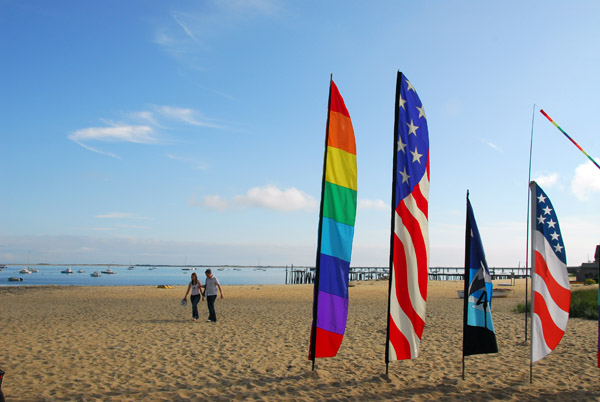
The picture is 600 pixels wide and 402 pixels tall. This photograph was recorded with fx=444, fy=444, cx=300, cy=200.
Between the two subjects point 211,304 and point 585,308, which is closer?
point 211,304

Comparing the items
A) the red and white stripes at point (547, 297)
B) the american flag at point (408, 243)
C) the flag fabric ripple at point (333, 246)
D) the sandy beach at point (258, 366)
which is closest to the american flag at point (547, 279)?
the red and white stripes at point (547, 297)

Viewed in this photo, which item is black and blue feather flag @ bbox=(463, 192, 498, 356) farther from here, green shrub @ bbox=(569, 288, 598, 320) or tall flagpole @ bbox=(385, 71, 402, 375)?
green shrub @ bbox=(569, 288, 598, 320)

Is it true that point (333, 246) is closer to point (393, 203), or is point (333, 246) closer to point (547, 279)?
point (393, 203)

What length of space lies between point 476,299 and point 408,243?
1395 mm

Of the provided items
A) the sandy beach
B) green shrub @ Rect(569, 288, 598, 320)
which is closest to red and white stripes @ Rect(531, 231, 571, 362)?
the sandy beach

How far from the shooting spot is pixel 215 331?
467 inches

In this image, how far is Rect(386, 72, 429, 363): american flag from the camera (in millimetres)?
6586

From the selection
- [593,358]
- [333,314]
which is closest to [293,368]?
[333,314]

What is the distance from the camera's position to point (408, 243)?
21.9ft

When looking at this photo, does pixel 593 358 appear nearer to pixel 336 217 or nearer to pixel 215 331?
pixel 336 217

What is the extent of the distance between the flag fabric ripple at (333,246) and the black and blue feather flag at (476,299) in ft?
5.98

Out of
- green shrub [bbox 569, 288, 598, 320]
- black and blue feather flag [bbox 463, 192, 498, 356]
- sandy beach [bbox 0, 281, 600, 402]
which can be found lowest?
sandy beach [bbox 0, 281, 600, 402]

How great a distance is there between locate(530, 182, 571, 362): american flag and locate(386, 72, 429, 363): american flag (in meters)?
1.60

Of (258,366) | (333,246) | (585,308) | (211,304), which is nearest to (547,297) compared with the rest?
(333,246)
